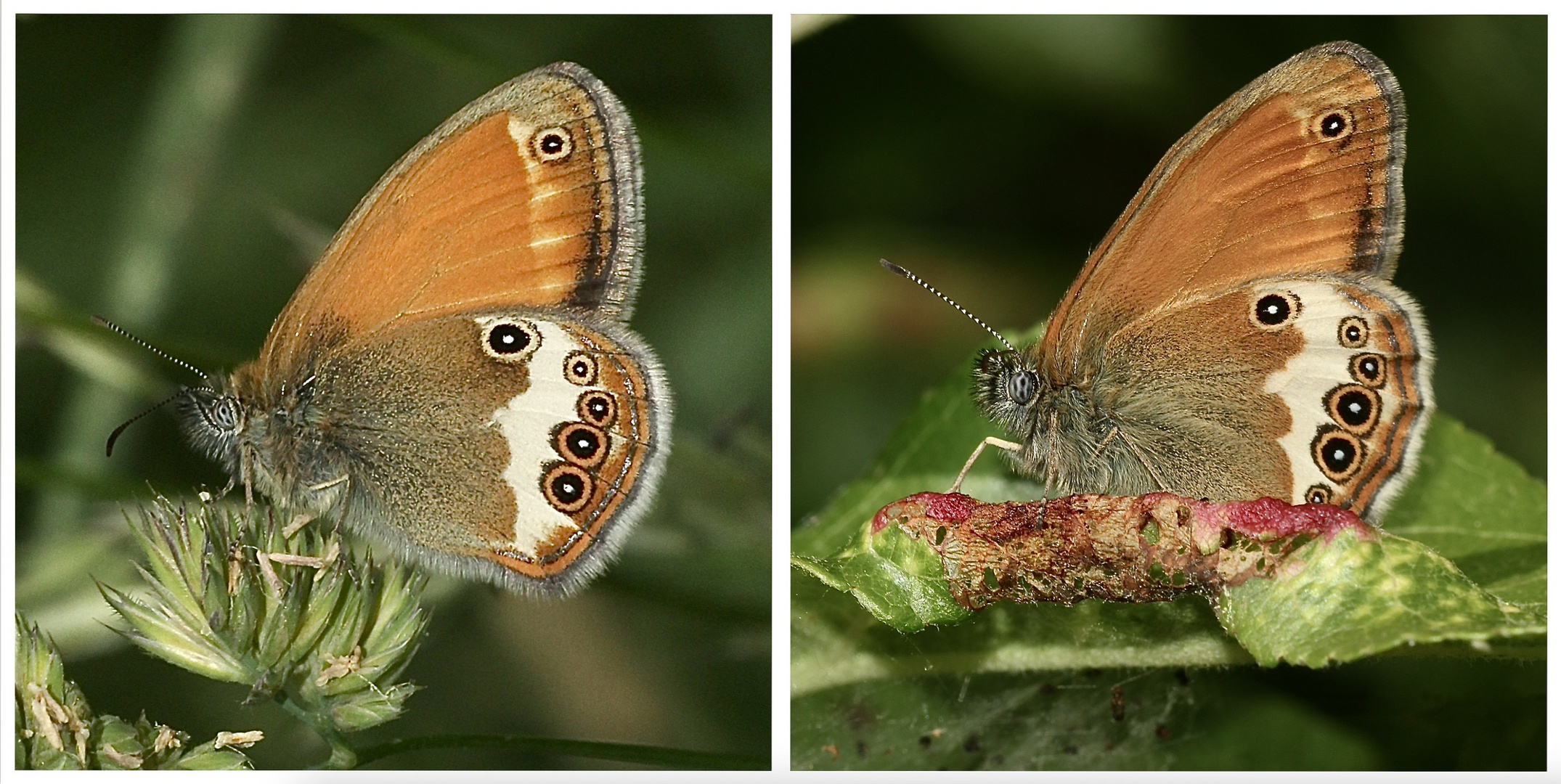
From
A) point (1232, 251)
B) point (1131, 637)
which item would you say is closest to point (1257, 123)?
point (1232, 251)

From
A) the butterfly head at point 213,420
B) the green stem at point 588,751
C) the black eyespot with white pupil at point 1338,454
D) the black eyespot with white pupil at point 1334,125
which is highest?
the black eyespot with white pupil at point 1334,125

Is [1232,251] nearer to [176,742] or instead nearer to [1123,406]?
[1123,406]

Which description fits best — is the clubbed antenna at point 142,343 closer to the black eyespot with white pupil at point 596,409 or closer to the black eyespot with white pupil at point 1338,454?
the black eyespot with white pupil at point 596,409

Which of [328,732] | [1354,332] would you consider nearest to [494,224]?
[328,732]

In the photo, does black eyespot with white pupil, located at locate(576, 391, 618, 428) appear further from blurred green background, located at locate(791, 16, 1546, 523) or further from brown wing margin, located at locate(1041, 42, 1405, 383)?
brown wing margin, located at locate(1041, 42, 1405, 383)

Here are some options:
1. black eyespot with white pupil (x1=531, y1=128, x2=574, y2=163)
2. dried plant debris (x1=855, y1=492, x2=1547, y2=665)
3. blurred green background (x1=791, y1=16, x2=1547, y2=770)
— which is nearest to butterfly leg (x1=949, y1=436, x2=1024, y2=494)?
dried plant debris (x1=855, y1=492, x2=1547, y2=665)

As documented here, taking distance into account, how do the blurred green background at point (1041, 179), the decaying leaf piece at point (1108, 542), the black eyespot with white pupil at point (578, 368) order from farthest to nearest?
1. the blurred green background at point (1041, 179)
2. the black eyespot with white pupil at point (578, 368)
3. the decaying leaf piece at point (1108, 542)

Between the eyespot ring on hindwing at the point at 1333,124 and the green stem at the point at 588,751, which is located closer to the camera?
the eyespot ring on hindwing at the point at 1333,124

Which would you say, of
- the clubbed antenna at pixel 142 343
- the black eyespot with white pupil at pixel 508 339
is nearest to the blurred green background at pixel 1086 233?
the black eyespot with white pupil at pixel 508 339
